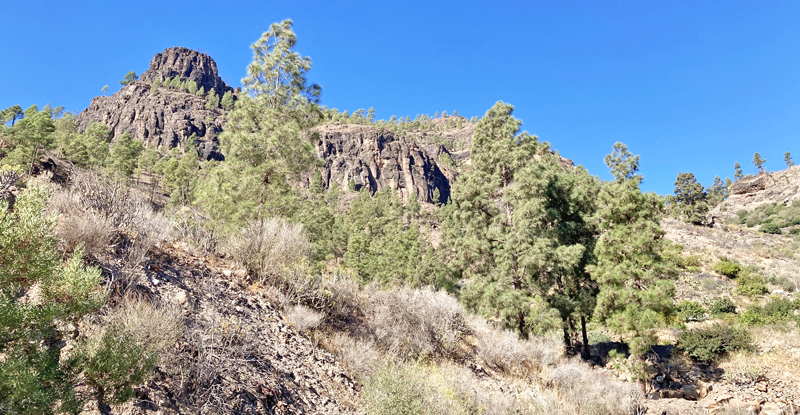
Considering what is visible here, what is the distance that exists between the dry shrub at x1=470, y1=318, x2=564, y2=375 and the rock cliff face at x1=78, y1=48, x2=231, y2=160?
101448 mm

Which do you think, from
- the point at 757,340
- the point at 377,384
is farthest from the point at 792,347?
the point at 377,384

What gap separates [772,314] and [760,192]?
188 feet

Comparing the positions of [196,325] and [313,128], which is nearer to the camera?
[196,325]

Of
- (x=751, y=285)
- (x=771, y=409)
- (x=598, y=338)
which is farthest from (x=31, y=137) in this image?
(x=751, y=285)

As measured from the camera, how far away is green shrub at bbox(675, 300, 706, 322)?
2057 centimetres

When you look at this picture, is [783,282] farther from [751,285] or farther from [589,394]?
[589,394]

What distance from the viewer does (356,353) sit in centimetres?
635

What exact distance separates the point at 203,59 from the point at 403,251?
15923 centimetres

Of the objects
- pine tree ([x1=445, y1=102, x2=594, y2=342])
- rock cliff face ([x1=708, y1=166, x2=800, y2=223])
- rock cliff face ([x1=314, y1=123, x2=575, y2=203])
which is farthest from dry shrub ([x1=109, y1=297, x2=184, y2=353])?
rock cliff face ([x1=314, y1=123, x2=575, y2=203])

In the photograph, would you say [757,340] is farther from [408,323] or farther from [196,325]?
[196,325]

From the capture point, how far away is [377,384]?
4.78m

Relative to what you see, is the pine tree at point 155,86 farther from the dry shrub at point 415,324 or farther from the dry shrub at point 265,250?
the dry shrub at point 415,324

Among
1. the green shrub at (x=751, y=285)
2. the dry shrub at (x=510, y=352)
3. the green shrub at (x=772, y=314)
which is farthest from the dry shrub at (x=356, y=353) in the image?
the green shrub at (x=751, y=285)

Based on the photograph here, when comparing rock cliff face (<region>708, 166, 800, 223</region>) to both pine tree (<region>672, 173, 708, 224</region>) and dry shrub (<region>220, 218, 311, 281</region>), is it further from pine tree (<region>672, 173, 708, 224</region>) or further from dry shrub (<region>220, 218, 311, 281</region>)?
dry shrub (<region>220, 218, 311, 281</region>)
